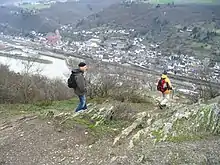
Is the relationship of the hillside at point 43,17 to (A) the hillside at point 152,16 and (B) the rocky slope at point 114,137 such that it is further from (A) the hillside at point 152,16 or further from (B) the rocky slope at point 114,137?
(B) the rocky slope at point 114,137

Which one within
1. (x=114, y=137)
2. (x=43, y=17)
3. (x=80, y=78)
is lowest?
(x=43, y=17)

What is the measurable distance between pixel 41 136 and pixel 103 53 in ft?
206

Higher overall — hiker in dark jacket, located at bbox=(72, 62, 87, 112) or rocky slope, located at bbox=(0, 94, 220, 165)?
hiker in dark jacket, located at bbox=(72, 62, 87, 112)

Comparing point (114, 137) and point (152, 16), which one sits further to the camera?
point (152, 16)

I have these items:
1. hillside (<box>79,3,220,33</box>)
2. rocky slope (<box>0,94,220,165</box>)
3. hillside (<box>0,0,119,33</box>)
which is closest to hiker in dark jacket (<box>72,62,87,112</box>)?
rocky slope (<box>0,94,220,165</box>)

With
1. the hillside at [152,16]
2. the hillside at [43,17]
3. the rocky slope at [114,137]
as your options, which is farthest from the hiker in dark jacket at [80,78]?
the hillside at [43,17]

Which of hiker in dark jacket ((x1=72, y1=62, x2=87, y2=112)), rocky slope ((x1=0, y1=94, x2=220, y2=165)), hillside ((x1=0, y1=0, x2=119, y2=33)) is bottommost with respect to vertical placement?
hillside ((x1=0, y1=0, x2=119, y2=33))

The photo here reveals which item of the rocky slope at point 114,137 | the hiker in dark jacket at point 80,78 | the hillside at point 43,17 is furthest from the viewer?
the hillside at point 43,17

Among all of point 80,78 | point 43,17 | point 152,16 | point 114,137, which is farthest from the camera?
point 43,17

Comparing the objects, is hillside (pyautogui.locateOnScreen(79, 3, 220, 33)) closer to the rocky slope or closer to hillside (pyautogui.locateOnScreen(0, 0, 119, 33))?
hillside (pyautogui.locateOnScreen(0, 0, 119, 33))

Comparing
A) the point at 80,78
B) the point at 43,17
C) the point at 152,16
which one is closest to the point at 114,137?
the point at 80,78

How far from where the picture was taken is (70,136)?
9820 mm

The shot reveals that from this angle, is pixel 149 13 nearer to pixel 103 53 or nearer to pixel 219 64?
pixel 103 53

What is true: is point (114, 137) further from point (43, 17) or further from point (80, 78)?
point (43, 17)
